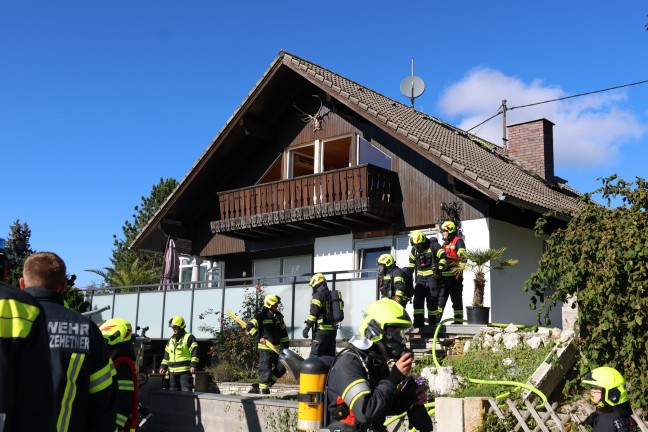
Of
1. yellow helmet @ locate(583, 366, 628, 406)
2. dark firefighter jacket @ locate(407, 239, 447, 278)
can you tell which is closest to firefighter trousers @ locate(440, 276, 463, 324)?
dark firefighter jacket @ locate(407, 239, 447, 278)

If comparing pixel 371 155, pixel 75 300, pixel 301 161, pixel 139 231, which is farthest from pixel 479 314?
pixel 139 231

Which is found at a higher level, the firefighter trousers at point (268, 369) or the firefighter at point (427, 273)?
the firefighter at point (427, 273)

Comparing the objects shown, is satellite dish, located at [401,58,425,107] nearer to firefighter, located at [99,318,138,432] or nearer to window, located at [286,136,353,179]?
window, located at [286,136,353,179]

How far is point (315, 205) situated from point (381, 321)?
13.6m

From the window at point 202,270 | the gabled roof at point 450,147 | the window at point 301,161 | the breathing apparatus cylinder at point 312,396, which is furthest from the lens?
the window at point 202,270

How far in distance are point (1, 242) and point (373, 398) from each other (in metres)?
4.78

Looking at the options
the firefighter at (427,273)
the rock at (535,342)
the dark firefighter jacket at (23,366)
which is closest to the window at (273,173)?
the firefighter at (427,273)

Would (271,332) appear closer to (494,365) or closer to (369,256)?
(494,365)

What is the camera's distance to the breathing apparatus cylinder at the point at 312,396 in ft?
18.0

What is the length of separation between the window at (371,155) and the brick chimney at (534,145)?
5.12 metres

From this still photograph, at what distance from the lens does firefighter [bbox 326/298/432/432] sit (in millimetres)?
4660

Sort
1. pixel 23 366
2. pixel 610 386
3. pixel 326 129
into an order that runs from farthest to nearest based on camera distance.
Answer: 1. pixel 326 129
2. pixel 610 386
3. pixel 23 366

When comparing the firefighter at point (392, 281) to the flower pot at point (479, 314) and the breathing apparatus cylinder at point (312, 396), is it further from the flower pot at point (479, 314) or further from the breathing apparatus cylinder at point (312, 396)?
the breathing apparatus cylinder at point (312, 396)

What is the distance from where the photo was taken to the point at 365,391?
4.67m
